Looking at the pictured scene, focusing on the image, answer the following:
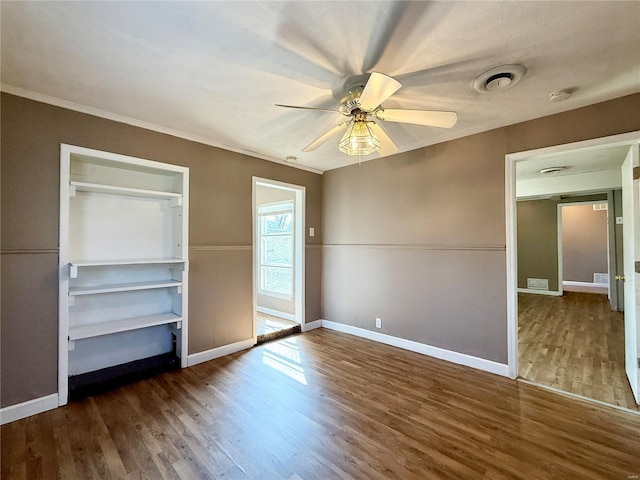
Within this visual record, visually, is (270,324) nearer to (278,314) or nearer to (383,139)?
(278,314)

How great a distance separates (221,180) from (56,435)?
260 cm

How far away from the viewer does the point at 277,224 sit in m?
5.31

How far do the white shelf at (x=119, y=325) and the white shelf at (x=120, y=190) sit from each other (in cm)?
125

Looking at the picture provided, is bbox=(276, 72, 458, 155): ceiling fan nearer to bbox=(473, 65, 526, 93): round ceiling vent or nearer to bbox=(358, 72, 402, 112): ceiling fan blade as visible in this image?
Result: bbox=(358, 72, 402, 112): ceiling fan blade

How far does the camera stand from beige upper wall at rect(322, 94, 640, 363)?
2.82 m

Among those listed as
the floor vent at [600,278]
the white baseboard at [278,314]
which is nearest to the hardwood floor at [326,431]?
the white baseboard at [278,314]

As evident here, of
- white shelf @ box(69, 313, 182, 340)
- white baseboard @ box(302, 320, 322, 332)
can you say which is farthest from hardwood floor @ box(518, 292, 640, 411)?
white shelf @ box(69, 313, 182, 340)

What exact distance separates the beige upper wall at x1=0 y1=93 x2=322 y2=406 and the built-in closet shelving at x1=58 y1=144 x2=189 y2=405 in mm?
81

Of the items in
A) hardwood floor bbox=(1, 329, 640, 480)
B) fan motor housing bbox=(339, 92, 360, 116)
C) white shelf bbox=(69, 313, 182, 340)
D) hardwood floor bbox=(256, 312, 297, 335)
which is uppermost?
fan motor housing bbox=(339, 92, 360, 116)

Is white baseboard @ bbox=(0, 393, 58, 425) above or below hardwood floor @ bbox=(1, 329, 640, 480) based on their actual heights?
above

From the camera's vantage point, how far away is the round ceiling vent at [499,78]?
6.31 feet

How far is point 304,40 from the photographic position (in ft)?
5.43

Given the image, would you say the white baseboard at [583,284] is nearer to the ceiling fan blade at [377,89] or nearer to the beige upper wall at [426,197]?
the beige upper wall at [426,197]

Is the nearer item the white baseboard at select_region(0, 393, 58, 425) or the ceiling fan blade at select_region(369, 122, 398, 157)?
the white baseboard at select_region(0, 393, 58, 425)
